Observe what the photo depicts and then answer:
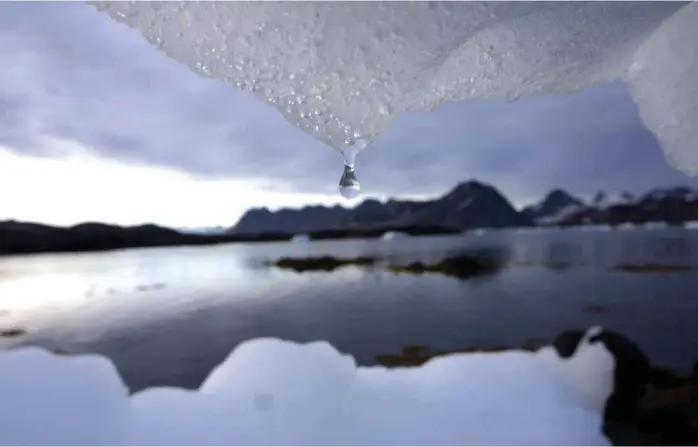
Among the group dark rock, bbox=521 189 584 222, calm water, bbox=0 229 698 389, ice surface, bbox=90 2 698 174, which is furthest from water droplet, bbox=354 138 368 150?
dark rock, bbox=521 189 584 222

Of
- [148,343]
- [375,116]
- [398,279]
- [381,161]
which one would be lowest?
[148,343]

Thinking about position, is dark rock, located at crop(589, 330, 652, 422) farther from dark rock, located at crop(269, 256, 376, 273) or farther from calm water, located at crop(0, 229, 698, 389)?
dark rock, located at crop(269, 256, 376, 273)

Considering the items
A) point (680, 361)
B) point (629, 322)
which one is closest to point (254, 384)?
point (629, 322)

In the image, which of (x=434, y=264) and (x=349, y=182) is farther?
(x=434, y=264)

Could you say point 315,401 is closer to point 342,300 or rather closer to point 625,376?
point 342,300

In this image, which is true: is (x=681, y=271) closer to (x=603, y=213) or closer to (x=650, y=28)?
(x=603, y=213)

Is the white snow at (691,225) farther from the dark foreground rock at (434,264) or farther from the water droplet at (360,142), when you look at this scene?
the water droplet at (360,142)

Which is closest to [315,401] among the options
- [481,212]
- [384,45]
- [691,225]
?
[481,212]
